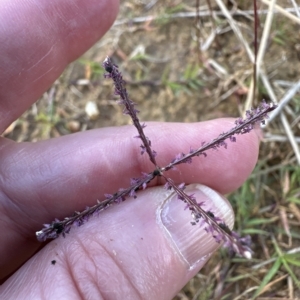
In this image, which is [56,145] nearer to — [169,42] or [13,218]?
[13,218]

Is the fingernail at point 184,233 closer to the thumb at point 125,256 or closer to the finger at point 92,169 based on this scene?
A: the thumb at point 125,256

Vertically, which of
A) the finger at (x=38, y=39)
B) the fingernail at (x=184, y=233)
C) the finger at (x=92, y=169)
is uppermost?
the finger at (x=38, y=39)

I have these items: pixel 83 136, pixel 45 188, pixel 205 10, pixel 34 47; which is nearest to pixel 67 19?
pixel 34 47

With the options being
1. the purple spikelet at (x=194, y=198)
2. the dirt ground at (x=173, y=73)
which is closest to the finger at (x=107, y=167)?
the purple spikelet at (x=194, y=198)

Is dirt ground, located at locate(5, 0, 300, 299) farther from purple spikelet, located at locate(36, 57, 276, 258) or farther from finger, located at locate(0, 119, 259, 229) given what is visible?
purple spikelet, located at locate(36, 57, 276, 258)

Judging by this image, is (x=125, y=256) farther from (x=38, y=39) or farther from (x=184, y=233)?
(x=38, y=39)

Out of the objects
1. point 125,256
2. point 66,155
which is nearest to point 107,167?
point 66,155
